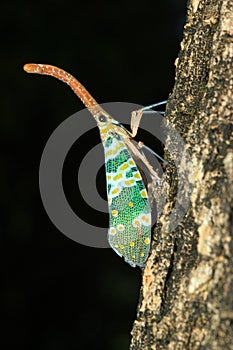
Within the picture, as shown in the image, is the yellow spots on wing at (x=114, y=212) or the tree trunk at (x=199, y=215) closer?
the tree trunk at (x=199, y=215)

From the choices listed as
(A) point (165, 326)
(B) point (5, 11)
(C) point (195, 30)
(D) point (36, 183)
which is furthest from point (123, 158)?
(B) point (5, 11)

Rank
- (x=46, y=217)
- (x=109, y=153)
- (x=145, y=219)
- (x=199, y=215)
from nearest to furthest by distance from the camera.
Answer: (x=199, y=215) < (x=145, y=219) < (x=109, y=153) < (x=46, y=217)

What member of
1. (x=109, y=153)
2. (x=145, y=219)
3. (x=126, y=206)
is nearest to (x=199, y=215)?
(x=145, y=219)

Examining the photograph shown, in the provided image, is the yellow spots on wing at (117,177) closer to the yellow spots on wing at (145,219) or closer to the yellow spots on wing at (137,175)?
the yellow spots on wing at (137,175)

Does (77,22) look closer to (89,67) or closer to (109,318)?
(89,67)

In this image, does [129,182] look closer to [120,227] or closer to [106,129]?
[120,227]

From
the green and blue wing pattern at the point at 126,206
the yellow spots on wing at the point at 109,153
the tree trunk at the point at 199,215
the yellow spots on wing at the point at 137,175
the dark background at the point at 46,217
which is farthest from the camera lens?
Answer: the dark background at the point at 46,217

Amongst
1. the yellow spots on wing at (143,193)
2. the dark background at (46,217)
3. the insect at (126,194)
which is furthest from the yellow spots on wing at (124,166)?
the dark background at (46,217)
